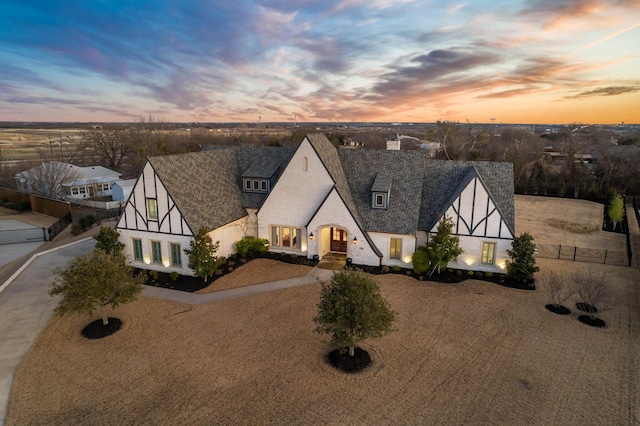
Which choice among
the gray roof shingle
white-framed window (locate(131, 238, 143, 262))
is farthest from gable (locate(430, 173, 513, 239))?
white-framed window (locate(131, 238, 143, 262))

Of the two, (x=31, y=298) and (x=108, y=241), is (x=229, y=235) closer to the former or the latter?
(x=108, y=241)

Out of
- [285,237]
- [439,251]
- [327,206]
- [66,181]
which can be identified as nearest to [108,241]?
[285,237]

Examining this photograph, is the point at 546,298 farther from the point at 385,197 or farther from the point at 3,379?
the point at 3,379

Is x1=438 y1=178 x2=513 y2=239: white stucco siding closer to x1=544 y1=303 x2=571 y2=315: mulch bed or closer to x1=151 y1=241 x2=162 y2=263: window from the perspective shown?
x1=544 y1=303 x2=571 y2=315: mulch bed

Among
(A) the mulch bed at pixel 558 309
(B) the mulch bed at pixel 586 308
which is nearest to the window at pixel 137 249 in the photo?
(A) the mulch bed at pixel 558 309

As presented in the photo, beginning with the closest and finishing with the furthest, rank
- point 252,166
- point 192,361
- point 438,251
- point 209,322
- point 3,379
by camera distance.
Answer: point 3,379 → point 192,361 → point 209,322 → point 438,251 → point 252,166

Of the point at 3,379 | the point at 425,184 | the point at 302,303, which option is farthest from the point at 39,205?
the point at 425,184
